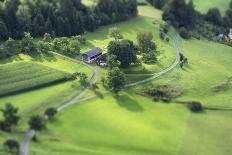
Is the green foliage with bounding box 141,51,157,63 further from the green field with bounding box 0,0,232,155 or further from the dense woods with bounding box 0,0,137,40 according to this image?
the dense woods with bounding box 0,0,137,40

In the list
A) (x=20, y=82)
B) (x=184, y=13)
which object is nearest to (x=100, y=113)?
(x=20, y=82)

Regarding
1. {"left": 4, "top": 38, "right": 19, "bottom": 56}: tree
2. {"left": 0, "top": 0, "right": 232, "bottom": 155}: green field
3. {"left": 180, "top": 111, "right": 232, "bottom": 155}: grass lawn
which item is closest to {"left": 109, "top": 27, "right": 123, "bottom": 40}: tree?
{"left": 0, "top": 0, "right": 232, "bottom": 155}: green field

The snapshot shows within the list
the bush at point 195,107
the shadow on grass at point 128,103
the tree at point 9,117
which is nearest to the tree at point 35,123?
the tree at point 9,117

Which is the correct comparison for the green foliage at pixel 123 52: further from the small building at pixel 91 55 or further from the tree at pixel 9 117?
the tree at pixel 9 117

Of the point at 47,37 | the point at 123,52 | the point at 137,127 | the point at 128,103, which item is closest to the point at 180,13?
the point at 123,52

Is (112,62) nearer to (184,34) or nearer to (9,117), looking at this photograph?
(9,117)

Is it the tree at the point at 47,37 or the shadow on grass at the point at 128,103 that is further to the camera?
the tree at the point at 47,37
